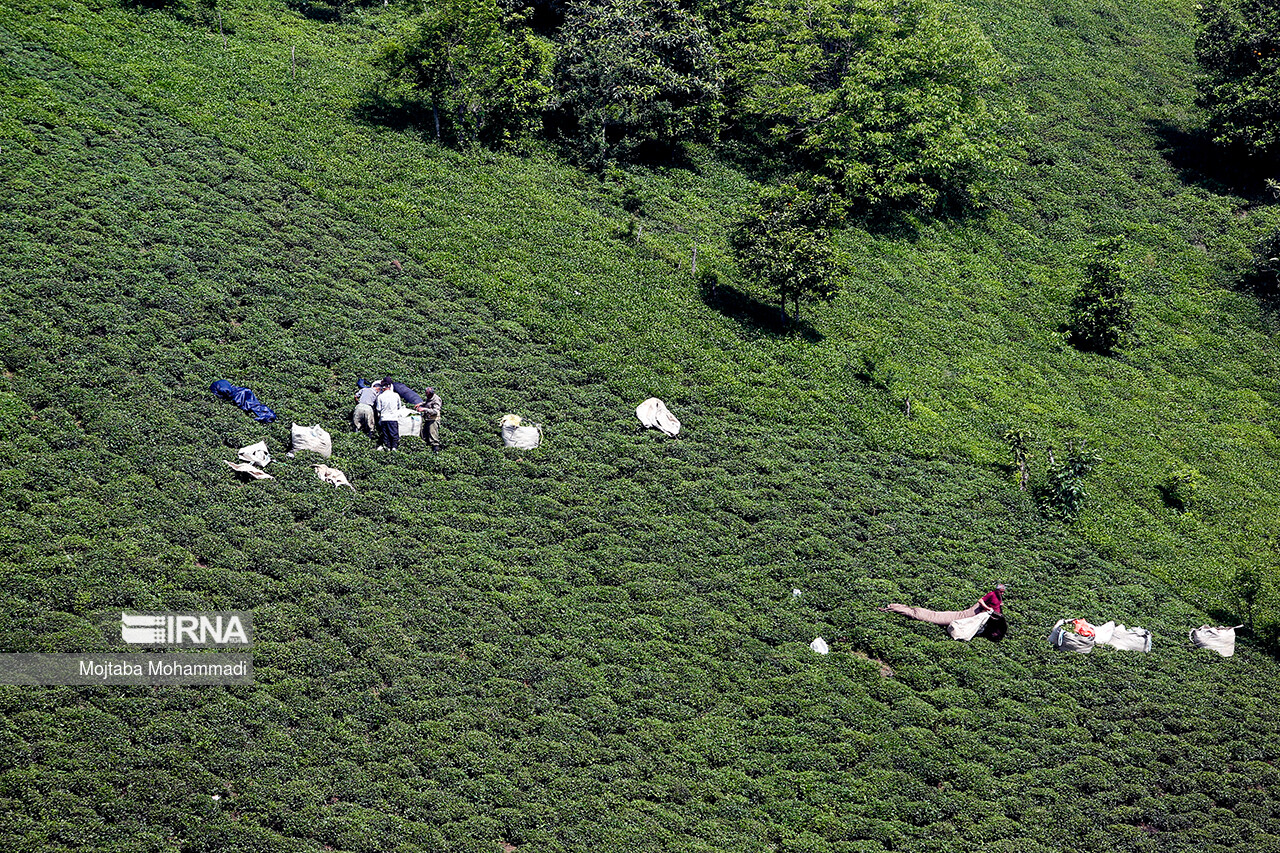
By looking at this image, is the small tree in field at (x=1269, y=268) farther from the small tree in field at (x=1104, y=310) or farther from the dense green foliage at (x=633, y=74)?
the dense green foliage at (x=633, y=74)

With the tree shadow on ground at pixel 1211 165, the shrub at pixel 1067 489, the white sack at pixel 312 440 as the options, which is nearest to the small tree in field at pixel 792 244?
the shrub at pixel 1067 489

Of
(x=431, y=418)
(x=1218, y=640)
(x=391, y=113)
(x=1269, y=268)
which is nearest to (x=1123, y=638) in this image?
(x=1218, y=640)

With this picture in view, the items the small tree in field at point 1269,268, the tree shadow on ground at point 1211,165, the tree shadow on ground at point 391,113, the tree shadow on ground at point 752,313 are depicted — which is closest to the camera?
the tree shadow on ground at point 752,313

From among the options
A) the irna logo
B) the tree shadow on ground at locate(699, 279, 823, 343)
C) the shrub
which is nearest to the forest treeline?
the tree shadow on ground at locate(699, 279, 823, 343)

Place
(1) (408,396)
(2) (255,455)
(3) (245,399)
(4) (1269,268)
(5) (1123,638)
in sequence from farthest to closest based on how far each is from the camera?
(4) (1269,268), (1) (408,396), (5) (1123,638), (3) (245,399), (2) (255,455)

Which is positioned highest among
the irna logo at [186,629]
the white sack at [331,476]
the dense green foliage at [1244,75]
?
the dense green foliage at [1244,75]

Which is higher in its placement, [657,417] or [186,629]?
[657,417]

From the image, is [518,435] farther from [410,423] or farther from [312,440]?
[312,440]

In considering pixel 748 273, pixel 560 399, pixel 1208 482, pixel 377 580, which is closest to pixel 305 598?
pixel 377 580
